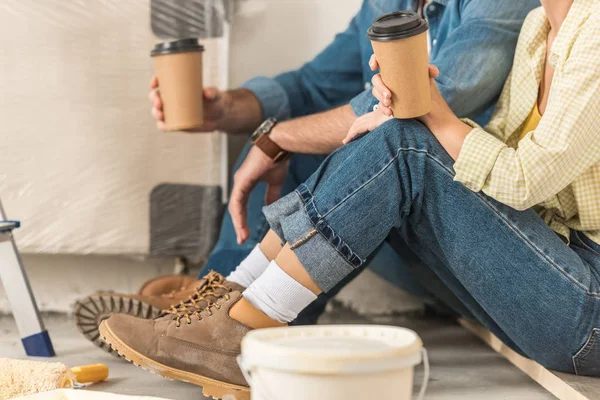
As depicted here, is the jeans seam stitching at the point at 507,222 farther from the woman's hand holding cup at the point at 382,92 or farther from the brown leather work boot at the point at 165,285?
the brown leather work boot at the point at 165,285

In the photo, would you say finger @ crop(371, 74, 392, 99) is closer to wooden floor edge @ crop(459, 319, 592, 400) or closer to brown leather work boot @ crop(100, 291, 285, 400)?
brown leather work boot @ crop(100, 291, 285, 400)

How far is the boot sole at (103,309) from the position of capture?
4.60ft

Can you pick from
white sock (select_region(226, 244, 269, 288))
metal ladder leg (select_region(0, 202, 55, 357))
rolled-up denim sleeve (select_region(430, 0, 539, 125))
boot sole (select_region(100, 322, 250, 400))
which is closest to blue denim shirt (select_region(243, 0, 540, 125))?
rolled-up denim sleeve (select_region(430, 0, 539, 125))

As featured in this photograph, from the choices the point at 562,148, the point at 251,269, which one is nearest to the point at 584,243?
the point at 562,148

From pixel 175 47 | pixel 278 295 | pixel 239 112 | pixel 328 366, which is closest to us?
pixel 328 366

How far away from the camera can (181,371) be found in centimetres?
115

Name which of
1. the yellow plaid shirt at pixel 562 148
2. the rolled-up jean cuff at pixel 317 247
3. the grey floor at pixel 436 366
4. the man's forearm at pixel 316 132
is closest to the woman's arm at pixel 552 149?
the yellow plaid shirt at pixel 562 148

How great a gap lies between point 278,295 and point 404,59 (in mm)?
413

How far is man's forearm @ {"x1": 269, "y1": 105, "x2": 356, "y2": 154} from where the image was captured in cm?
135

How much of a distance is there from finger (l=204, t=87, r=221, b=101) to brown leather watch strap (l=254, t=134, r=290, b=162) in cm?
24

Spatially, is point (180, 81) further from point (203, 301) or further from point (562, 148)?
point (562, 148)

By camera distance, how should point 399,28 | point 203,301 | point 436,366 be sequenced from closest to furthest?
point 399,28 < point 203,301 < point 436,366

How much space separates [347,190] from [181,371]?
40 cm

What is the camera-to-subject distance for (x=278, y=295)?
3.66ft
